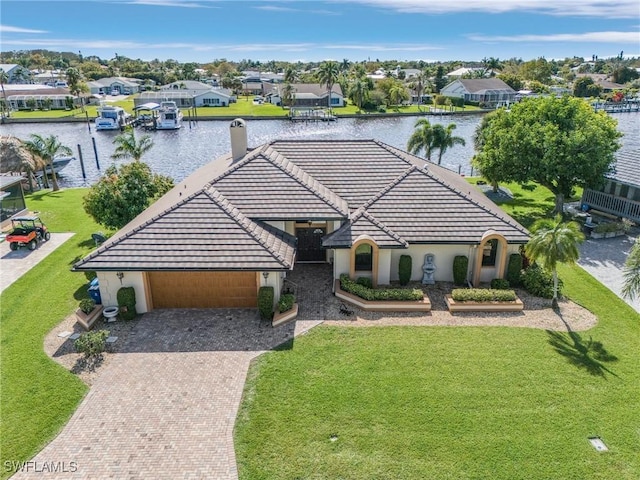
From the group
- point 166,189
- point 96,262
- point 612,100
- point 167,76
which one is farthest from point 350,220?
point 167,76

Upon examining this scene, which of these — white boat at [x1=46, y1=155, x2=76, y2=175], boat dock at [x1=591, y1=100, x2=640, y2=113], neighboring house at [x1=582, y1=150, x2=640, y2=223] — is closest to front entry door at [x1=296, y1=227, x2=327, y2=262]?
neighboring house at [x1=582, y1=150, x2=640, y2=223]

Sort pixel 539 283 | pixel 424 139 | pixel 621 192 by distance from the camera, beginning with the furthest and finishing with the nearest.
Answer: pixel 424 139 → pixel 621 192 → pixel 539 283

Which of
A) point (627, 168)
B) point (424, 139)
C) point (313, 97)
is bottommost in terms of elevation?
point (627, 168)

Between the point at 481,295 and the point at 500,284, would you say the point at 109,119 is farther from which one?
the point at 481,295

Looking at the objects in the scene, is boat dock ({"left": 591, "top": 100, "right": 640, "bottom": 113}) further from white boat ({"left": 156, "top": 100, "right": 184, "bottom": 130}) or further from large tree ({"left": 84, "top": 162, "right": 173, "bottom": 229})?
large tree ({"left": 84, "top": 162, "right": 173, "bottom": 229})

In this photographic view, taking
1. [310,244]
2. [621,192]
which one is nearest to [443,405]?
[310,244]

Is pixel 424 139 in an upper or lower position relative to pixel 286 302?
upper
